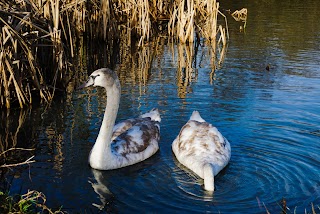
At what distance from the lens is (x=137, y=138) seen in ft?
29.7

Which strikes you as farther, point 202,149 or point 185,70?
point 185,70

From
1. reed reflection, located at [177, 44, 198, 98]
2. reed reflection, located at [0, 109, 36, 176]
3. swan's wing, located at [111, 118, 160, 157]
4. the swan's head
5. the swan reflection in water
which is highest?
the swan's head

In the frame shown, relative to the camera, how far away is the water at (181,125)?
718cm

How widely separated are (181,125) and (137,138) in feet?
5.04

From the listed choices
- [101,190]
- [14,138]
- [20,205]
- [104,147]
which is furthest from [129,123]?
[20,205]

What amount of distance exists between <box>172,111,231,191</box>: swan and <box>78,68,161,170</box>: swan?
19.5 inches

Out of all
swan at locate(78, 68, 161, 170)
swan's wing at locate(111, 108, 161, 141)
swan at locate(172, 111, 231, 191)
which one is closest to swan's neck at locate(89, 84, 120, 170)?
swan at locate(78, 68, 161, 170)

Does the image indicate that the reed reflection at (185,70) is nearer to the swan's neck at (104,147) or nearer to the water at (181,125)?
the water at (181,125)

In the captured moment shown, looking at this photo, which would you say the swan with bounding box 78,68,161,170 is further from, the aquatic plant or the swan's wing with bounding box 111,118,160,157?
the aquatic plant

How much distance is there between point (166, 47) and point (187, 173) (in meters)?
11.9

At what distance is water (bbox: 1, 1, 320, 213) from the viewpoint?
7180 millimetres

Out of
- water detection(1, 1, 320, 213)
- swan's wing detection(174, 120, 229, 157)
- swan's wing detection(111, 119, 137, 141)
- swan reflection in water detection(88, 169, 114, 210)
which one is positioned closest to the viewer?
swan reflection in water detection(88, 169, 114, 210)

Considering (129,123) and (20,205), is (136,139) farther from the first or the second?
(20,205)

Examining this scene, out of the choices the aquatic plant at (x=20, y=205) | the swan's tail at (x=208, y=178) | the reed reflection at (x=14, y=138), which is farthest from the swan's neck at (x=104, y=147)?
the aquatic plant at (x=20, y=205)
